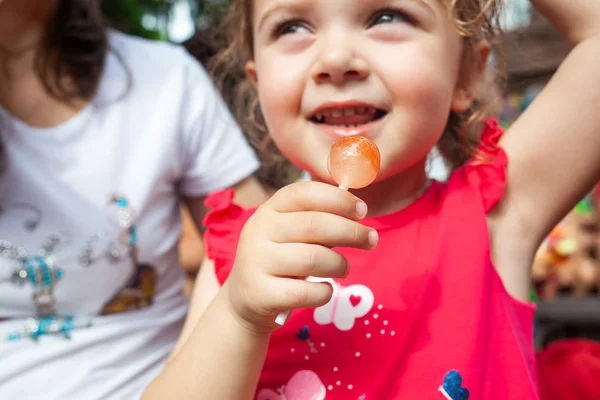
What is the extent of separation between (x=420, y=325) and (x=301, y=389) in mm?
182

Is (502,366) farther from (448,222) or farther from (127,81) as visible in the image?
(127,81)

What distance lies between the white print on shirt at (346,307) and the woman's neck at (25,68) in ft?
2.22

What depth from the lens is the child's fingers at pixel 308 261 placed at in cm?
59

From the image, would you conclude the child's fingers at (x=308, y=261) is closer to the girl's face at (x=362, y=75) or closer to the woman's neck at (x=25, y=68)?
the girl's face at (x=362, y=75)

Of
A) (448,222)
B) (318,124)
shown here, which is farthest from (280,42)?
(448,222)

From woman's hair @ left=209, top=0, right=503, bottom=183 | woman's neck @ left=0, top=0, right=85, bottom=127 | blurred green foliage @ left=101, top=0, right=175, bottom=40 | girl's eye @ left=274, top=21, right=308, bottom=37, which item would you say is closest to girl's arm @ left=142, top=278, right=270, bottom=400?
girl's eye @ left=274, top=21, right=308, bottom=37

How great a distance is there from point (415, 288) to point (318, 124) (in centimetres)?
26

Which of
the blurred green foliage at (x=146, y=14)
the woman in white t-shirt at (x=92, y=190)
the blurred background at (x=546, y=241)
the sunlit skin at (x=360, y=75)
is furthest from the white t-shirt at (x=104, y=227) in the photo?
the blurred green foliage at (x=146, y=14)

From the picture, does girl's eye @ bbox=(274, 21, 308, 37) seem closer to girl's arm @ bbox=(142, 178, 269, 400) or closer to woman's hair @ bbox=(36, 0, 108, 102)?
girl's arm @ bbox=(142, 178, 269, 400)

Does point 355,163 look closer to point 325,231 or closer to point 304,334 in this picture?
point 325,231

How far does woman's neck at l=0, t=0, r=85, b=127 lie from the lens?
111cm

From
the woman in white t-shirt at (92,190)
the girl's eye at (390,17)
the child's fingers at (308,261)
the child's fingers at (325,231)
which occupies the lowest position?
the woman in white t-shirt at (92,190)

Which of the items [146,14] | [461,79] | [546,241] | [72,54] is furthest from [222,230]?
[146,14]

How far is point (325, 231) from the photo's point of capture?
0.59 m
